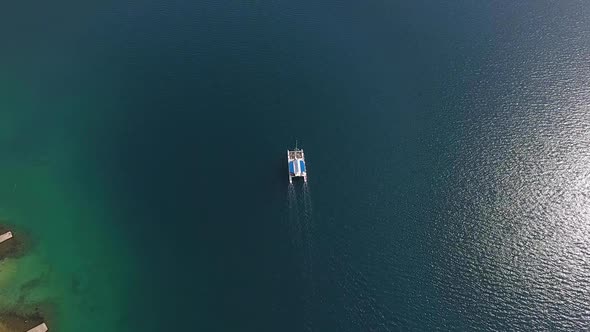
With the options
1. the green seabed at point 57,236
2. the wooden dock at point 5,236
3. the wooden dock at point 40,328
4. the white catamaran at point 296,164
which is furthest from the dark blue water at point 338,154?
the wooden dock at point 5,236

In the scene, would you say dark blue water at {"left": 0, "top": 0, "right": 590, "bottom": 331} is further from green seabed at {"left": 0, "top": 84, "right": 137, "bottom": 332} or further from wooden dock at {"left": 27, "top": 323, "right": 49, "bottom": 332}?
wooden dock at {"left": 27, "top": 323, "right": 49, "bottom": 332}

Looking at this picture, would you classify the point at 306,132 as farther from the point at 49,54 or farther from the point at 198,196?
the point at 49,54

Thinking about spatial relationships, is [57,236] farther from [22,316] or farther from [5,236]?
[22,316]

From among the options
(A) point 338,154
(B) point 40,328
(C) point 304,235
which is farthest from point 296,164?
(B) point 40,328

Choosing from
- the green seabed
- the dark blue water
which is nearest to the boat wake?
the dark blue water

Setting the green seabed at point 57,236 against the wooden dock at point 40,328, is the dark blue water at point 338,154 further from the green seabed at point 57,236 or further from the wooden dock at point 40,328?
the wooden dock at point 40,328

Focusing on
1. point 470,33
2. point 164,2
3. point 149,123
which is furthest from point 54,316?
point 470,33
